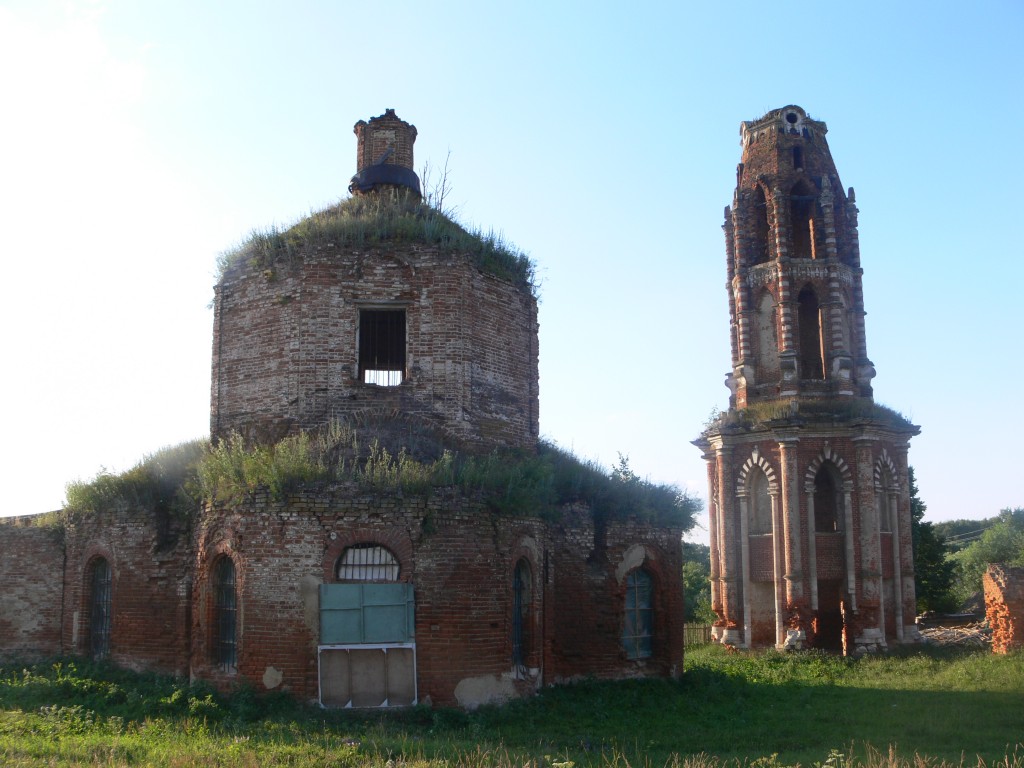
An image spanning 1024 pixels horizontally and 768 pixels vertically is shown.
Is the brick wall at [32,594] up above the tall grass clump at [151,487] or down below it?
below

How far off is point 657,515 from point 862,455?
1045 centimetres

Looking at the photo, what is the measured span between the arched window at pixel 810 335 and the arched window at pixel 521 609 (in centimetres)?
1560

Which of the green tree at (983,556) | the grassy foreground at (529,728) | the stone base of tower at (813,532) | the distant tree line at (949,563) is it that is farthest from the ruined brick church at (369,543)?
the green tree at (983,556)

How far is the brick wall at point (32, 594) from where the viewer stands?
16.6 m

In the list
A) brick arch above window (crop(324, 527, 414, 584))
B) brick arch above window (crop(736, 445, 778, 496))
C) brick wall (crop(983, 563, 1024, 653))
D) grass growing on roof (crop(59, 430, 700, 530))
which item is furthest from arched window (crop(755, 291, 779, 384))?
brick arch above window (crop(324, 527, 414, 584))

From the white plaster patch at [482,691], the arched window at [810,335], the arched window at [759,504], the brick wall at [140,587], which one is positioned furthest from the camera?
the arched window at [810,335]

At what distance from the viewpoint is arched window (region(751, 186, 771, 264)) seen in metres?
28.7

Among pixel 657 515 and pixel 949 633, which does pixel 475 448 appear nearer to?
pixel 657 515

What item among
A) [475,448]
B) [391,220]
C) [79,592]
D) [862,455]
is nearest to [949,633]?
[862,455]

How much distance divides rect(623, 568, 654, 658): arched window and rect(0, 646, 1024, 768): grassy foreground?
691 mm

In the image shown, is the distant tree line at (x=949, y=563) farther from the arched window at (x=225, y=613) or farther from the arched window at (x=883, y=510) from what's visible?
the arched window at (x=225, y=613)

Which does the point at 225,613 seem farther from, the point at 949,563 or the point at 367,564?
the point at 949,563

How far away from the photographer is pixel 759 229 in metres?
28.9

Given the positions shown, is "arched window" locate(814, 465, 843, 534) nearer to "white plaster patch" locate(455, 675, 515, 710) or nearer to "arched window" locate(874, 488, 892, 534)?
"arched window" locate(874, 488, 892, 534)
